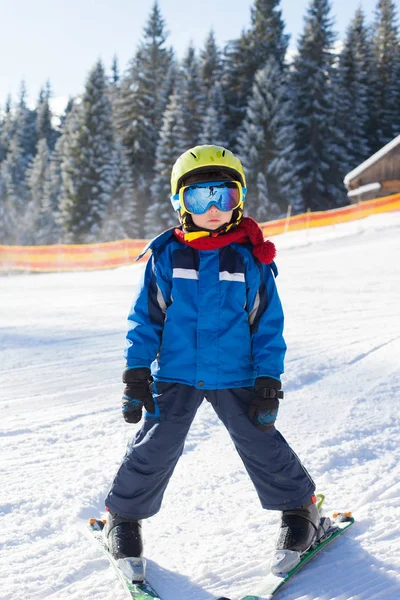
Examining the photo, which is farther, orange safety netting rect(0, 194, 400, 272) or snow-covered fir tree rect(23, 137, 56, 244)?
snow-covered fir tree rect(23, 137, 56, 244)

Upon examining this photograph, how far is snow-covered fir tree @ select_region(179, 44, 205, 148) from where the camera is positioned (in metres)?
37.5

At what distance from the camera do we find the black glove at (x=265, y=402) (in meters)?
2.18

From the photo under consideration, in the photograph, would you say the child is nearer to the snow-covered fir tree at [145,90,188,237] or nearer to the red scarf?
the red scarf

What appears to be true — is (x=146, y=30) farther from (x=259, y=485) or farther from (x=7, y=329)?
(x=259, y=485)

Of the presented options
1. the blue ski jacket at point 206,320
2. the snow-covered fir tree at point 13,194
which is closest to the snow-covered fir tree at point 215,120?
the snow-covered fir tree at point 13,194

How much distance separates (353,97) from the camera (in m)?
40.2

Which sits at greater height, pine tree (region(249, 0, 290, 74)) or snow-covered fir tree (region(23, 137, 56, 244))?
pine tree (region(249, 0, 290, 74))

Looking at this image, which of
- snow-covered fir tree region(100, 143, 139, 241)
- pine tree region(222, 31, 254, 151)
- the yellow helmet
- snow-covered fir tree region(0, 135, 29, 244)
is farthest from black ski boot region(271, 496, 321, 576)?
snow-covered fir tree region(0, 135, 29, 244)

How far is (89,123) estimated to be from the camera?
38.8 metres

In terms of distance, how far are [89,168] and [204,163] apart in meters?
38.0

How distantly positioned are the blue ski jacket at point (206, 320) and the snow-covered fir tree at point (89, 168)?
36.1 metres

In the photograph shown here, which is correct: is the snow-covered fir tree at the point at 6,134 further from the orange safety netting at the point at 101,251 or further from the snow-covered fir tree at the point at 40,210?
the orange safety netting at the point at 101,251

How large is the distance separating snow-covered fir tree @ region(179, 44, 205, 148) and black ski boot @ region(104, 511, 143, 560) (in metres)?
36.3

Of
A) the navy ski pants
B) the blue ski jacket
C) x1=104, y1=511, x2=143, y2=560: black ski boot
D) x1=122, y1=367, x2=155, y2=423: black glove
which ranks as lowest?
x1=104, y1=511, x2=143, y2=560: black ski boot
